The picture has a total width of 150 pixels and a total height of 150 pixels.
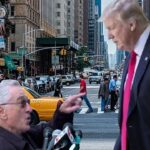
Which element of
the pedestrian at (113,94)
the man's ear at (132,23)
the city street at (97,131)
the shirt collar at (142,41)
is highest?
the man's ear at (132,23)

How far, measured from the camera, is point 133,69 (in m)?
3.21

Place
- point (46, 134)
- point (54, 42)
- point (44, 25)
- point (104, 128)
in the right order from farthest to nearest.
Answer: point (44, 25) < point (54, 42) < point (104, 128) < point (46, 134)

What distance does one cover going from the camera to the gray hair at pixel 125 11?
315 centimetres

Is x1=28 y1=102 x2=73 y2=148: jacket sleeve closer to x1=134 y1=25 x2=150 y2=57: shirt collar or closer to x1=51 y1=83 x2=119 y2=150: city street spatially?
x1=134 y1=25 x2=150 y2=57: shirt collar

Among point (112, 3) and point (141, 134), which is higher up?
point (112, 3)

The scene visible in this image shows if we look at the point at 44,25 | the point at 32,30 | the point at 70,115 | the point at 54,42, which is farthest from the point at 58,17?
the point at 70,115

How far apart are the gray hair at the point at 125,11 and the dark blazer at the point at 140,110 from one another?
21 centimetres

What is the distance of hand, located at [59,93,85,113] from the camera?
401 cm

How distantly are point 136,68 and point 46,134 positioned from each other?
0.87 metres

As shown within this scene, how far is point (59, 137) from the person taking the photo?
3406 millimetres

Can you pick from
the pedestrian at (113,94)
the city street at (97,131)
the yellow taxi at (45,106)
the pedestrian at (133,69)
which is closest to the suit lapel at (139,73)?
the pedestrian at (133,69)

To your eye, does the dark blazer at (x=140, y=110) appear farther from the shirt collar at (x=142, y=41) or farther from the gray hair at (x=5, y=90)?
the gray hair at (x=5, y=90)

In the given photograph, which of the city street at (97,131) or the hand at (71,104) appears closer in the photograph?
the hand at (71,104)

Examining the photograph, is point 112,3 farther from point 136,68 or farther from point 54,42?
point 54,42
